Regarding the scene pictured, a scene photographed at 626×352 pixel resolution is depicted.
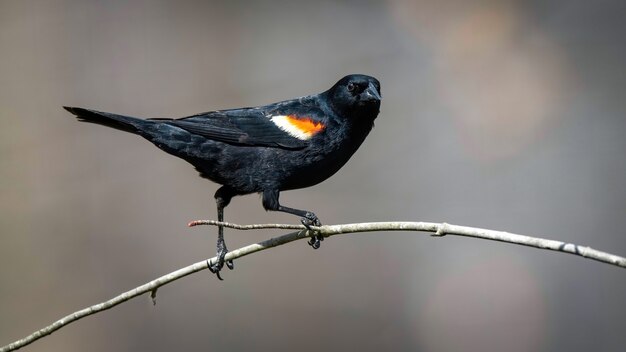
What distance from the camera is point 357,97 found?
4309 millimetres

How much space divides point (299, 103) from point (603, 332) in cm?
265

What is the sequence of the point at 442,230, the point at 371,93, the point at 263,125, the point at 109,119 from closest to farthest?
the point at 442,230 < the point at 109,119 < the point at 371,93 < the point at 263,125

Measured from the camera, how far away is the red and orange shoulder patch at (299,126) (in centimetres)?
427

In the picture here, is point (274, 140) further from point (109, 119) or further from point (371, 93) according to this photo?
point (109, 119)

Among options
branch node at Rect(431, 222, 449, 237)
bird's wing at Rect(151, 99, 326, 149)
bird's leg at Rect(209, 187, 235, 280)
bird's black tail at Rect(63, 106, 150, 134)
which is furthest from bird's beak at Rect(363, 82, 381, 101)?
branch node at Rect(431, 222, 449, 237)

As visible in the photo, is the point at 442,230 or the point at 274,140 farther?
the point at 274,140

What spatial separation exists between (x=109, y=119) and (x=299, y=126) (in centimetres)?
105

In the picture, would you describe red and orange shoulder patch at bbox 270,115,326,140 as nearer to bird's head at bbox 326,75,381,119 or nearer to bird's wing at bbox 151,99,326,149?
bird's wing at bbox 151,99,326,149

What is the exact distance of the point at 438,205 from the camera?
5680 millimetres

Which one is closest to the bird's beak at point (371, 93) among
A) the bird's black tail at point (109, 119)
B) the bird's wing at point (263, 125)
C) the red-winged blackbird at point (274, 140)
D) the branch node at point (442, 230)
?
the red-winged blackbird at point (274, 140)

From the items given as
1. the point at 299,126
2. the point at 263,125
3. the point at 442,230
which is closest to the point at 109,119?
the point at 263,125

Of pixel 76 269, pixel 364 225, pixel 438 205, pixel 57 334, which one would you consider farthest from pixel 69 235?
pixel 364 225

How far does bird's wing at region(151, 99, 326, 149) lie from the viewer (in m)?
4.28

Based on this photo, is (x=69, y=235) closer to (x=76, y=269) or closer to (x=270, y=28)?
(x=76, y=269)
